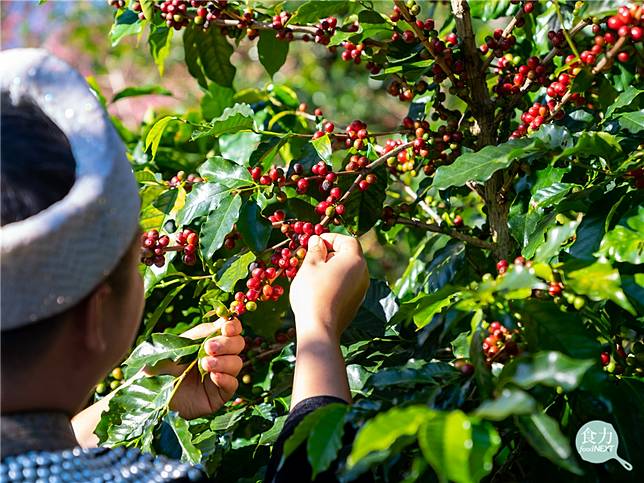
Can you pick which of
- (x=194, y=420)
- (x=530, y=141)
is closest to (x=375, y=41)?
(x=530, y=141)

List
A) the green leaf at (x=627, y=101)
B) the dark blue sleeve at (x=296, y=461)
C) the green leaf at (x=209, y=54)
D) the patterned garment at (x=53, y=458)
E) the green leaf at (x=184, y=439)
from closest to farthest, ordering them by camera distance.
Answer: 1. the patterned garment at (x=53, y=458)
2. the dark blue sleeve at (x=296, y=461)
3. the green leaf at (x=184, y=439)
4. the green leaf at (x=627, y=101)
5. the green leaf at (x=209, y=54)

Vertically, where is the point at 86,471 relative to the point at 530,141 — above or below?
below

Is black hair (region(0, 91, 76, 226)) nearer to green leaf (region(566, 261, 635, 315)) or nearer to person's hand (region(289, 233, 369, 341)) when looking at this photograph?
person's hand (region(289, 233, 369, 341))

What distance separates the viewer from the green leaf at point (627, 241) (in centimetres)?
115

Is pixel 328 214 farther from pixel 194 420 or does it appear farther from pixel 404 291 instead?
pixel 404 291

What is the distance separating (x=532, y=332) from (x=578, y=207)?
13.4 inches

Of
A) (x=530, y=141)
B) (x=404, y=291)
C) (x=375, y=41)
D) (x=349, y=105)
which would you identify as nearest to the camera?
(x=530, y=141)

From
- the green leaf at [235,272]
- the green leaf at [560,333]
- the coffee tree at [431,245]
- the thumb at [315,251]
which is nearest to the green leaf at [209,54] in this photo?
the coffee tree at [431,245]

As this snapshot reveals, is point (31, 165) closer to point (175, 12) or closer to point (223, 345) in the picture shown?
point (223, 345)

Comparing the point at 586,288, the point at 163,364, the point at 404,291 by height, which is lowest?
the point at 404,291

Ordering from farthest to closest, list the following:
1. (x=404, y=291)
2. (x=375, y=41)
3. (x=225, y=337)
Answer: (x=404, y=291), (x=375, y=41), (x=225, y=337)

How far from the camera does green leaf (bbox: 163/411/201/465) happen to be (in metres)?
1.27

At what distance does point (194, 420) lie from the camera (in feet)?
5.01

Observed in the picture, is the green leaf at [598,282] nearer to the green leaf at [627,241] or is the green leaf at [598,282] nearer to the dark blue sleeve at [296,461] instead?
the green leaf at [627,241]
